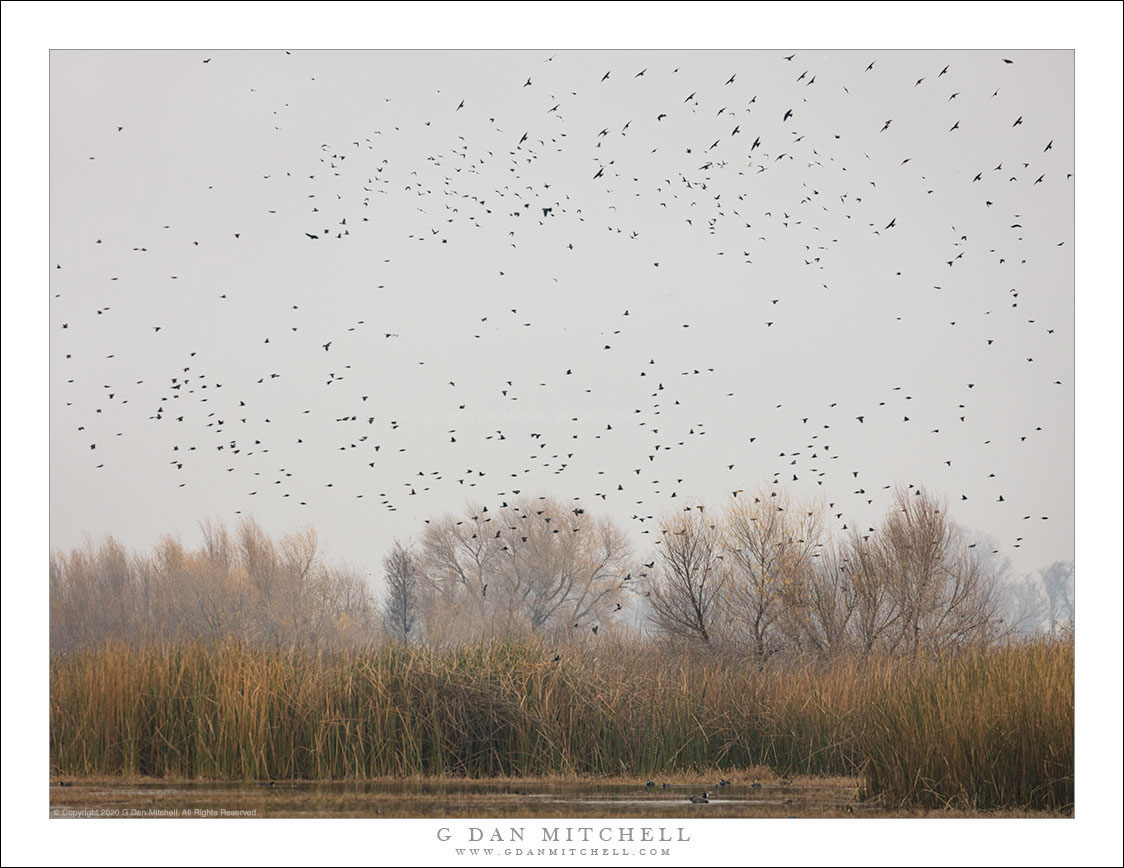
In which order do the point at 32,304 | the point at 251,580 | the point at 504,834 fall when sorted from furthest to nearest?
the point at 251,580 → the point at 32,304 → the point at 504,834

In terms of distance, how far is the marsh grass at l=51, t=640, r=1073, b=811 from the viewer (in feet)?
23.5

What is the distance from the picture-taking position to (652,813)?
674 centimetres

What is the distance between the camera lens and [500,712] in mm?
7633

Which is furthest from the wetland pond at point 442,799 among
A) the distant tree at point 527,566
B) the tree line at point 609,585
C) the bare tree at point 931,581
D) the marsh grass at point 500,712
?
the bare tree at point 931,581

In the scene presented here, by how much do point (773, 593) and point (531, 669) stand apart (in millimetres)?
2581

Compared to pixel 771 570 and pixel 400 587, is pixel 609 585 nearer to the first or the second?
pixel 771 570

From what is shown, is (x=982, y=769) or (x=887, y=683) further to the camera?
(x=887, y=683)

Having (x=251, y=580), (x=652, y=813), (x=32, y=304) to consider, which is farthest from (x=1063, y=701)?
(x=32, y=304)

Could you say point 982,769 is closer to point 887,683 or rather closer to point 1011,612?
point 887,683

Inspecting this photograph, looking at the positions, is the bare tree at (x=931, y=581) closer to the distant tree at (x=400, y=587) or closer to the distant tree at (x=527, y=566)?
the distant tree at (x=527, y=566)

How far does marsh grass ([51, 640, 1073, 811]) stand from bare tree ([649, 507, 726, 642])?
4.09 feet

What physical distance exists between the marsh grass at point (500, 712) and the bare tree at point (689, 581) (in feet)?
4.09

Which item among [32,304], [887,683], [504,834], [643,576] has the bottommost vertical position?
[504,834]

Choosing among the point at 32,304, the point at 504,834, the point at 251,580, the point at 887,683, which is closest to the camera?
the point at 504,834
